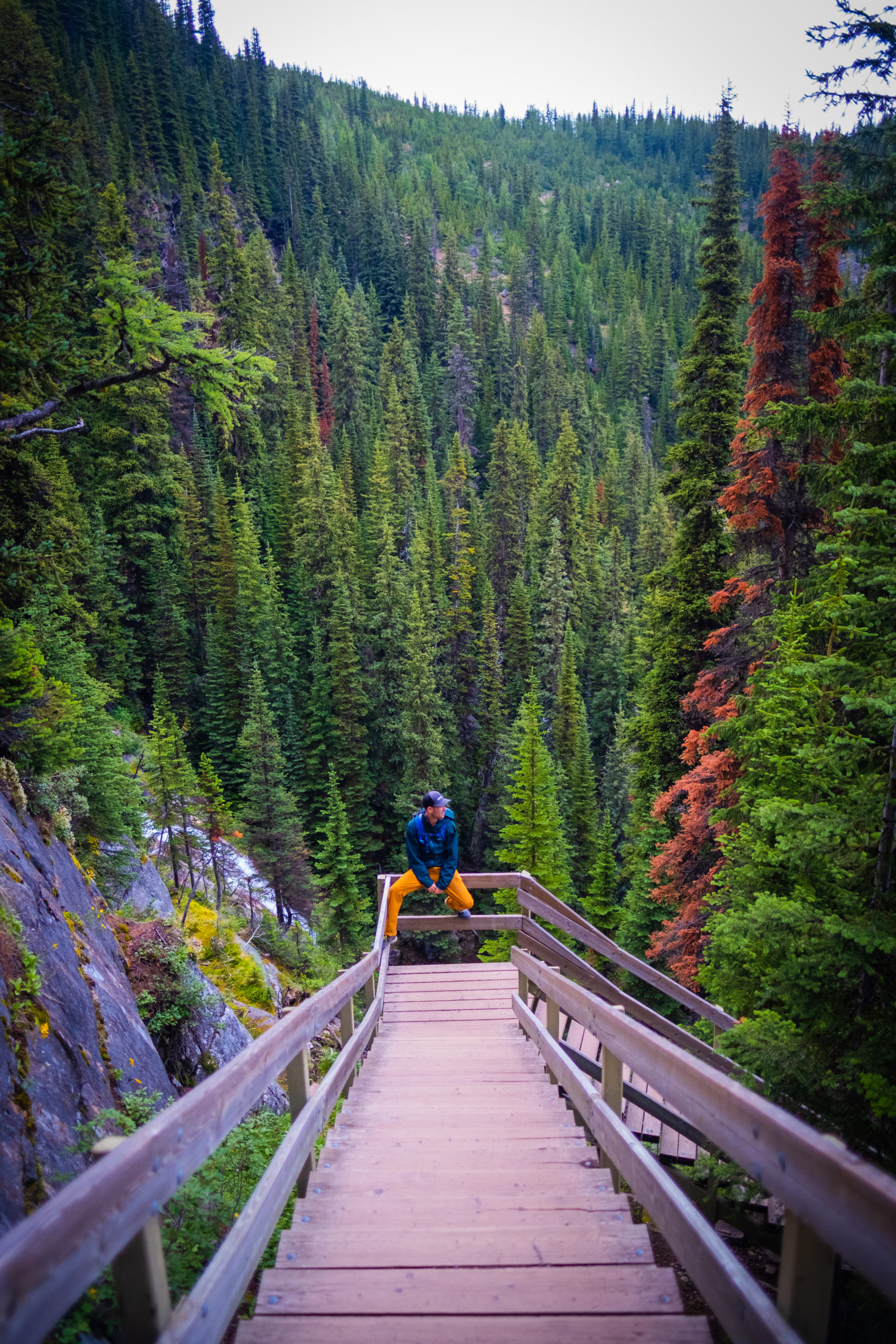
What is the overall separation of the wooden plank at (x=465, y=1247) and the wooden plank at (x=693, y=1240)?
Result: 0.86ft

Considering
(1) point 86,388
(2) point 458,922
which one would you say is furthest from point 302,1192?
(1) point 86,388

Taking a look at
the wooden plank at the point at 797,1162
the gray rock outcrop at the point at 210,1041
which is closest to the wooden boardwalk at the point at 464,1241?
the wooden plank at the point at 797,1162

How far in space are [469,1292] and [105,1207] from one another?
64.3 inches

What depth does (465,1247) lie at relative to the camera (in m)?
2.62

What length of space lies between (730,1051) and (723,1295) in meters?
3.61

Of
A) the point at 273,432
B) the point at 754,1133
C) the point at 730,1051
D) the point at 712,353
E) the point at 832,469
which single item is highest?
the point at 273,432

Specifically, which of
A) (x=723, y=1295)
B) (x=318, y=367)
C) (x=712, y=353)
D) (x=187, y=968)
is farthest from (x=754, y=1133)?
(x=318, y=367)

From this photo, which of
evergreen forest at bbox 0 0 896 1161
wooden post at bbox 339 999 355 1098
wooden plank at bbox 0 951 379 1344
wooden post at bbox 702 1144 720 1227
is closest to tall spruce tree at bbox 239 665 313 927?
evergreen forest at bbox 0 0 896 1161

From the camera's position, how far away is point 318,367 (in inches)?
2766

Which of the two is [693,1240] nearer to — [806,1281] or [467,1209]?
[806,1281]

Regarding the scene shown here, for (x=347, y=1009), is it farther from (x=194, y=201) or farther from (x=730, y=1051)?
(x=194, y=201)

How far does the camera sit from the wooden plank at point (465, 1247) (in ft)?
8.27

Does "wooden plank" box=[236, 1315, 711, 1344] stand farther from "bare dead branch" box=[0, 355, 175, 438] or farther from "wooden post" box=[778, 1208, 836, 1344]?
"bare dead branch" box=[0, 355, 175, 438]

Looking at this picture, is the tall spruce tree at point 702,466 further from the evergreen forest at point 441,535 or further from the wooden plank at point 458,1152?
the wooden plank at point 458,1152
